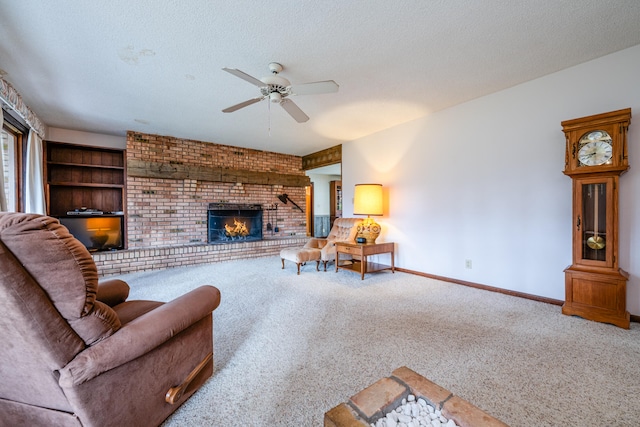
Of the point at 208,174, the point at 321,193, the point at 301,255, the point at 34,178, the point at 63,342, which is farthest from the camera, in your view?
the point at 321,193

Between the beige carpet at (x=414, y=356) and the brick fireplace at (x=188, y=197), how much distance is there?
169cm

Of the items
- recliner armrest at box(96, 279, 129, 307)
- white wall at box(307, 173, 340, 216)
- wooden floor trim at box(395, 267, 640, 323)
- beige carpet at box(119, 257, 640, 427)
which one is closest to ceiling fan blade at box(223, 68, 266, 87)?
recliner armrest at box(96, 279, 129, 307)

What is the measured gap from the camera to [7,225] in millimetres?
819

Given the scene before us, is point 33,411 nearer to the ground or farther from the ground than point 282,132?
nearer to the ground

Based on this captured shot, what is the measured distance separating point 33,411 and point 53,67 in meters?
3.01

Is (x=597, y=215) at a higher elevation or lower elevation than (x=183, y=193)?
lower

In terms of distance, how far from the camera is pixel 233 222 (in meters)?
5.51

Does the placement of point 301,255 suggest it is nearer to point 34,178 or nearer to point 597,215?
point 597,215

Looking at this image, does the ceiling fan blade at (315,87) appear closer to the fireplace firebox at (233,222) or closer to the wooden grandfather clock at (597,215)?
the wooden grandfather clock at (597,215)

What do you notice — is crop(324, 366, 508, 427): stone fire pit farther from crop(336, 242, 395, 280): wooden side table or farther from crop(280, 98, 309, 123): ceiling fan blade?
crop(336, 242, 395, 280): wooden side table

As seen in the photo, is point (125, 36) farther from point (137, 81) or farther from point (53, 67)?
point (53, 67)

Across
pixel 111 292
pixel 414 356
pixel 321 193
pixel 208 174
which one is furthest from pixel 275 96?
pixel 321 193

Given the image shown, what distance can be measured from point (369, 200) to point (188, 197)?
11.3 feet

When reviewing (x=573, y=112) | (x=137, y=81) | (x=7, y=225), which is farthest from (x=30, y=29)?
(x=573, y=112)
